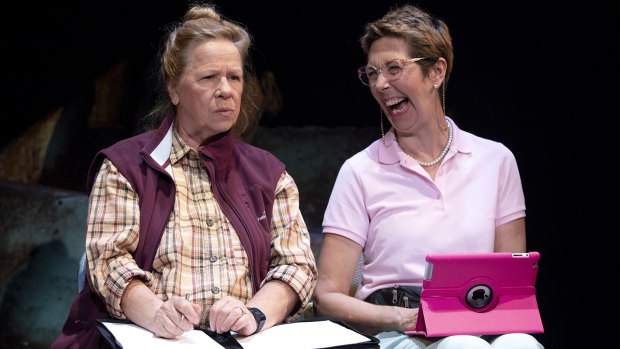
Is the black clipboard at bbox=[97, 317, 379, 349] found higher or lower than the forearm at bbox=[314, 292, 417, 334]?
higher

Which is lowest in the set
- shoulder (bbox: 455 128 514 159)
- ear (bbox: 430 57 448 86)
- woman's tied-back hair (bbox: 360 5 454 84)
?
shoulder (bbox: 455 128 514 159)

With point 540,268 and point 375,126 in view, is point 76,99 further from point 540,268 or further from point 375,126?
point 540,268

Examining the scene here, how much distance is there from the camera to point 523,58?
10.3 ft

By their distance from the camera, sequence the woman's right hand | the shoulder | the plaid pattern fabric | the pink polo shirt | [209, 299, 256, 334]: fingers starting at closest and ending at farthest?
1. [209, 299, 256, 334]: fingers
2. the plaid pattern fabric
3. the woman's right hand
4. the pink polo shirt
5. the shoulder

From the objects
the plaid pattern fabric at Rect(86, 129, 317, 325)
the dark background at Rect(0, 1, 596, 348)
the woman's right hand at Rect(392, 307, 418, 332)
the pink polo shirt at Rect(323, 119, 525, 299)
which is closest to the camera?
the plaid pattern fabric at Rect(86, 129, 317, 325)

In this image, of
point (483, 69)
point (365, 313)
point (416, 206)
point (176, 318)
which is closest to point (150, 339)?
point (176, 318)

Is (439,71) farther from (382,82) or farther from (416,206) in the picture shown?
(416,206)

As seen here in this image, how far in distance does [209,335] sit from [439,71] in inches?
38.7

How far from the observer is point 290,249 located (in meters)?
2.28

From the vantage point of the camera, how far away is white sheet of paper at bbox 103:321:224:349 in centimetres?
187

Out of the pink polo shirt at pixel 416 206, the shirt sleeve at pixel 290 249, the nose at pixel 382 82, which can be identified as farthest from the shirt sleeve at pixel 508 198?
the shirt sleeve at pixel 290 249

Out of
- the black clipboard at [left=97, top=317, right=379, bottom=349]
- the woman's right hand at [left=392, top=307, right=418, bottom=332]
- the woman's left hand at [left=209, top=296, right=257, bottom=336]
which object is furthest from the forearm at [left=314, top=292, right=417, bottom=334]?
the woman's left hand at [left=209, top=296, right=257, bottom=336]

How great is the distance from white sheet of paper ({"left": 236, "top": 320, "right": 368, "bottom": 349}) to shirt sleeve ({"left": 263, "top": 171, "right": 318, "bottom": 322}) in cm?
14

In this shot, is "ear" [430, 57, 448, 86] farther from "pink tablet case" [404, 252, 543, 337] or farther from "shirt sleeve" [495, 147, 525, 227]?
"pink tablet case" [404, 252, 543, 337]
